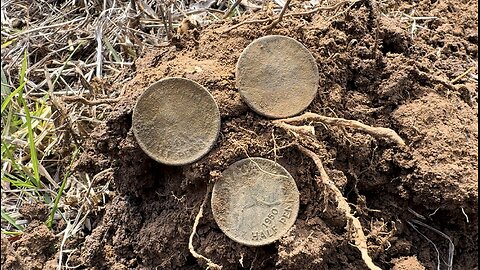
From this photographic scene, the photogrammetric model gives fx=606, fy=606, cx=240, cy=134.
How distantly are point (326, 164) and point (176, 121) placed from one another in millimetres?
442

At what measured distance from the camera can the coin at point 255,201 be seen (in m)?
1.68

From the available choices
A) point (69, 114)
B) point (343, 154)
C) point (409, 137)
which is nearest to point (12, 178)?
point (69, 114)

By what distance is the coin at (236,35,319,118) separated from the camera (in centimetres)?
171

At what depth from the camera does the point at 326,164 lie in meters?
1.73

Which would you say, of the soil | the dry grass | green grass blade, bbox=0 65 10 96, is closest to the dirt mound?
the soil

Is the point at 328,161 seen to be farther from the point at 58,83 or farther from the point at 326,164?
the point at 58,83

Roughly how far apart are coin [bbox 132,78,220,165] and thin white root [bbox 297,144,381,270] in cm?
29

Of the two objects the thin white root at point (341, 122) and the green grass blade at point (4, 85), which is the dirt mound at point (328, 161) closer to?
the thin white root at point (341, 122)

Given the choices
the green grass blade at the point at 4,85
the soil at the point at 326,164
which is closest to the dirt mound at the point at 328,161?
the soil at the point at 326,164

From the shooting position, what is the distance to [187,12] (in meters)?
2.29

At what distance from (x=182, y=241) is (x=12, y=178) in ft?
2.59

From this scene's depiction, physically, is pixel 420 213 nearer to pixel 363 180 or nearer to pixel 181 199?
pixel 363 180

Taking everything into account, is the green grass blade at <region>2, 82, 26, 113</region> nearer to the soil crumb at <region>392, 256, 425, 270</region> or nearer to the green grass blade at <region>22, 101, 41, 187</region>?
the green grass blade at <region>22, 101, 41, 187</region>

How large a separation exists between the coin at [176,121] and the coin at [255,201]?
0.12m
